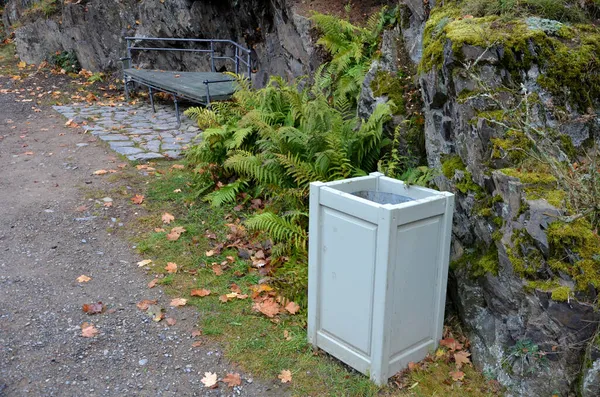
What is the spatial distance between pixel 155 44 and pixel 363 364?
10220 millimetres

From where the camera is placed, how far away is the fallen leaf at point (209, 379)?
3.55 metres

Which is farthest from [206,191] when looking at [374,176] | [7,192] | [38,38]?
[38,38]

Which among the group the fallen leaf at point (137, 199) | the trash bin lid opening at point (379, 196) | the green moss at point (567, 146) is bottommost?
the fallen leaf at point (137, 199)

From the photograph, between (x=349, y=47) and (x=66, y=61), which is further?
(x=66, y=61)

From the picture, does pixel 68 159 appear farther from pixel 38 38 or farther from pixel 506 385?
pixel 38 38

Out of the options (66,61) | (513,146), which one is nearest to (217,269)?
(513,146)

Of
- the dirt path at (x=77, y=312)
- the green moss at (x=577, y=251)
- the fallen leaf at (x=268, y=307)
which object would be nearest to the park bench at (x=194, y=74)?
the dirt path at (x=77, y=312)

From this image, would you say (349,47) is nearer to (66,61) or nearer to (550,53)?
(550,53)

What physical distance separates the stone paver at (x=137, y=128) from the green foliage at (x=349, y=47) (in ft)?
6.76

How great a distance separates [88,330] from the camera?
4.09 meters

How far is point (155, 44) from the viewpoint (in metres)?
12.2

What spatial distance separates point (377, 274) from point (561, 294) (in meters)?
0.97

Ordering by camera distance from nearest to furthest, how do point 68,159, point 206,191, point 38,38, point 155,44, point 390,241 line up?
point 390,241, point 206,191, point 68,159, point 155,44, point 38,38

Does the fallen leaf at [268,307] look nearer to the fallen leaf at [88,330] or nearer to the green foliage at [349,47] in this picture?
the fallen leaf at [88,330]
